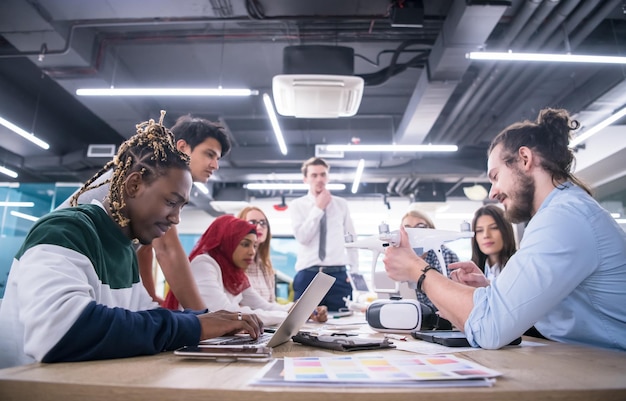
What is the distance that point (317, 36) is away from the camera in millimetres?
4039

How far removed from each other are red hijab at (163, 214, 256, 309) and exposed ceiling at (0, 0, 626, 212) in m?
2.13

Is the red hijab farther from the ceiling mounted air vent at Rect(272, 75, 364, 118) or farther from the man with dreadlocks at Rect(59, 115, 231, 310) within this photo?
the ceiling mounted air vent at Rect(272, 75, 364, 118)

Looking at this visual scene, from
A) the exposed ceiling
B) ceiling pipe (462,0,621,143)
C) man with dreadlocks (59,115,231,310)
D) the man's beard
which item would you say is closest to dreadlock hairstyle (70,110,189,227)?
man with dreadlocks (59,115,231,310)

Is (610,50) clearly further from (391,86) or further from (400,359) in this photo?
(400,359)

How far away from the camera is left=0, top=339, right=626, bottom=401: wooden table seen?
1.62ft

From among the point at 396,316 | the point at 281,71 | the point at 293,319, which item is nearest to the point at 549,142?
the point at 396,316

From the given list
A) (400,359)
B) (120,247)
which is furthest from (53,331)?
(400,359)

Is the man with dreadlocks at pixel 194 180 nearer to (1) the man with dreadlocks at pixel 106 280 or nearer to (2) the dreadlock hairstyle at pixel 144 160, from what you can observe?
(1) the man with dreadlocks at pixel 106 280

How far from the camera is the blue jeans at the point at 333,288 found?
2.74 m

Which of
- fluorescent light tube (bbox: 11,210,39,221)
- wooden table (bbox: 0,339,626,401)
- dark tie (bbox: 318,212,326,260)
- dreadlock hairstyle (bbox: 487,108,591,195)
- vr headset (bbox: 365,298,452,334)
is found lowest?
wooden table (bbox: 0,339,626,401)

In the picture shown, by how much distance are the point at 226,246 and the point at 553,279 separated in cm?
169

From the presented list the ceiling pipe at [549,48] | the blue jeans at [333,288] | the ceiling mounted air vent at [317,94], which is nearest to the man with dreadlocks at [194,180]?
the blue jeans at [333,288]

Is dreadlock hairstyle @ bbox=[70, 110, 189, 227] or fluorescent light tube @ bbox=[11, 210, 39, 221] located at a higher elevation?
fluorescent light tube @ bbox=[11, 210, 39, 221]

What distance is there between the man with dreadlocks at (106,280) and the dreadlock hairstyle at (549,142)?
3.29 feet
